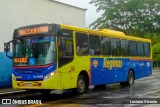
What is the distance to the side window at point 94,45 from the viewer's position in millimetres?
16886

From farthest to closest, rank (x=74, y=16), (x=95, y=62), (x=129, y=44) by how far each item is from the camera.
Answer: (x=74, y=16) → (x=129, y=44) → (x=95, y=62)

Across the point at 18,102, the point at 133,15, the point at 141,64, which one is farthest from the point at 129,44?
the point at 133,15

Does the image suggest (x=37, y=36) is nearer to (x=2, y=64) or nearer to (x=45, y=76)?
(x=45, y=76)

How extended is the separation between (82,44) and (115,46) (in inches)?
143

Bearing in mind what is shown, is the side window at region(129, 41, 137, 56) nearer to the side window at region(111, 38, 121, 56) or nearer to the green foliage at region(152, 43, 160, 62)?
the side window at region(111, 38, 121, 56)

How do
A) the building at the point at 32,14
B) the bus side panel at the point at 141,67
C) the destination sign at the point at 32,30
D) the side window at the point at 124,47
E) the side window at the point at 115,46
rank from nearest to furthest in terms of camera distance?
1. the destination sign at the point at 32,30
2. the side window at the point at 115,46
3. the side window at the point at 124,47
4. the bus side panel at the point at 141,67
5. the building at the point at 32,14

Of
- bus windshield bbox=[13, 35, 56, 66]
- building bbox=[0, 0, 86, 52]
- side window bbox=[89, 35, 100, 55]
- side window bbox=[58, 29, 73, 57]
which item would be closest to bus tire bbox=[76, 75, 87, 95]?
side window bbox=[58, 29, 73, 57]

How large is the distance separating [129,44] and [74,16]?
14.0 metres

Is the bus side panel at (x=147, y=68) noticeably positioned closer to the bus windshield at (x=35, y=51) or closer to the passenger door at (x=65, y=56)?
Result: the passenger door at (x=65, y=56)

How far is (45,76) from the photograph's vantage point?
46.1 ft

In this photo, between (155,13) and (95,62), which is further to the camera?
(155,13)

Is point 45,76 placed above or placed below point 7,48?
below

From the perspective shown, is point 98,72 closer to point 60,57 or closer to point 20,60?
point 60,57

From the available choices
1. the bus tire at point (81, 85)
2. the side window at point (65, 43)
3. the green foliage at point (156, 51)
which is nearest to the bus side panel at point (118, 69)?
the bus tire at point (81, 85)
